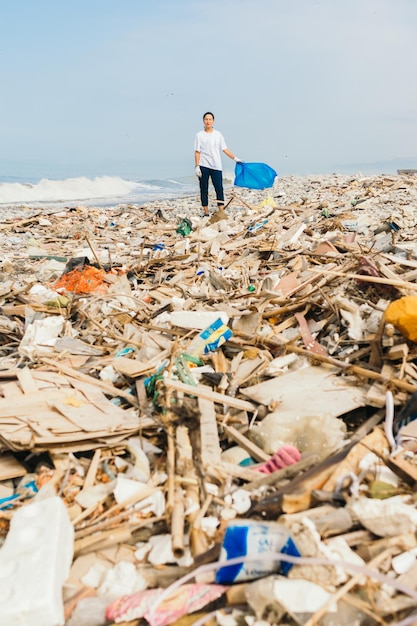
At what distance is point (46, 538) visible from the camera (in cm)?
224

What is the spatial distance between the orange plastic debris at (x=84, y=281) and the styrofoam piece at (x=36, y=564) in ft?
13.3

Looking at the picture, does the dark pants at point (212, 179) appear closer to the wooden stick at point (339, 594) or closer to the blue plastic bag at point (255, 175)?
the blue plastic bag at point (255, 175)

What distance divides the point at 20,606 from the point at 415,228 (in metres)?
7.34

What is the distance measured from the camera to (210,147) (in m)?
10.7

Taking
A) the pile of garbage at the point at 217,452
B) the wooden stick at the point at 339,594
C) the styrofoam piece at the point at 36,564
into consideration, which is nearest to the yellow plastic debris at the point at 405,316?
the pile of garbage at the point at 217,452

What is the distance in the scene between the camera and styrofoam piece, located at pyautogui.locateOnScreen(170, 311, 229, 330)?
170 inches

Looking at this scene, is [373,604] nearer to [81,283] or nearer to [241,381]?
[241,381]

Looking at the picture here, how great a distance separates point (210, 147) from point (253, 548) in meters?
9.80

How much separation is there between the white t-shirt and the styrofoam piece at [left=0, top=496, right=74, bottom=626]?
939 cm

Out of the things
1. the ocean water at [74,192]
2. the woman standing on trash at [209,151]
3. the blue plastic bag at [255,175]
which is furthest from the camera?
the ocean water at [74,192]

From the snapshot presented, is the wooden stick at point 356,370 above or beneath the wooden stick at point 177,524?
above

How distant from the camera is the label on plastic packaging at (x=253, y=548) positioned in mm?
2035

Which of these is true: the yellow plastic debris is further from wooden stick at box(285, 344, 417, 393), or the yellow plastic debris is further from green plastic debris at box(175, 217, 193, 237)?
green plastic debris at box(175, 217, 193, 237)

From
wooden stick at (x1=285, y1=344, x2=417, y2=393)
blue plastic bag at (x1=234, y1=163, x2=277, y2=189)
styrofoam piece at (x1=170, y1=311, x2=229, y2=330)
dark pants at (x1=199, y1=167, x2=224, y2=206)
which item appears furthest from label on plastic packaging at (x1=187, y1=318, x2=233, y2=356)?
blue plastic bag at (x1=234, y1=163, x2=277, y2=189)
